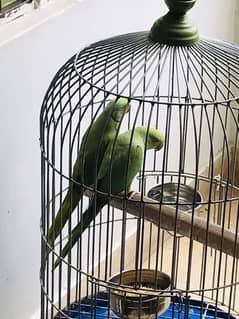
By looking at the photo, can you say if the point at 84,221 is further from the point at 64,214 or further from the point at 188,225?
the point at 188,225

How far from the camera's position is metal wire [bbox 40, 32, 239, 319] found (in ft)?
4.08

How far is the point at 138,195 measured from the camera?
1396mm

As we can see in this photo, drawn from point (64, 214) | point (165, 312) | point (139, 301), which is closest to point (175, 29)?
point (64, 214)

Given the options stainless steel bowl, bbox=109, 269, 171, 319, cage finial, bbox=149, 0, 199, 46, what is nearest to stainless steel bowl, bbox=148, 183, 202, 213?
stainless steel bowl, bbox=109, 269, 171, 319

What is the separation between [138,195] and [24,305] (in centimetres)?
38

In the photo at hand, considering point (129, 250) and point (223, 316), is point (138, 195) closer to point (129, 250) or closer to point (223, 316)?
point (223, 316)

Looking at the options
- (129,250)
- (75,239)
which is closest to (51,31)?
(75,239)

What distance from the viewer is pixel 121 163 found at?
4.18ft

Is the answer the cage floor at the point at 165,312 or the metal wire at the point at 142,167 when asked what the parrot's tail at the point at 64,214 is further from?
the cage floor at the point at 165,312

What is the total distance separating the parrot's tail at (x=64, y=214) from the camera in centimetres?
130

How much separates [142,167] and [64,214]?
0.53 ft

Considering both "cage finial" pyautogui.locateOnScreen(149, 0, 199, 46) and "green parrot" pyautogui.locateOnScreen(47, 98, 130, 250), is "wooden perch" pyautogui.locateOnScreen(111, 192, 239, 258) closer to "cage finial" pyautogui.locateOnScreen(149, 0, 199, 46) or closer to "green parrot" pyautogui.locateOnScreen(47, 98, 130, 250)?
"green parrot" pyautogui.locateOnScreen(47, 98, 130, 250)

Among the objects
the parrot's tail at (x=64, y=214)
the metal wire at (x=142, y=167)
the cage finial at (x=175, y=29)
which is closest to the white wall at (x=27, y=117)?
the metal wire at (x=142, y=167)

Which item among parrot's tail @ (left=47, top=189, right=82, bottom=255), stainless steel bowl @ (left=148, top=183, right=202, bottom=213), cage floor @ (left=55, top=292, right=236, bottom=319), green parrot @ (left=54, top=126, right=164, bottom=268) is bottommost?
cage floor @ (left=55, top=292, right=236, bottom=319)
